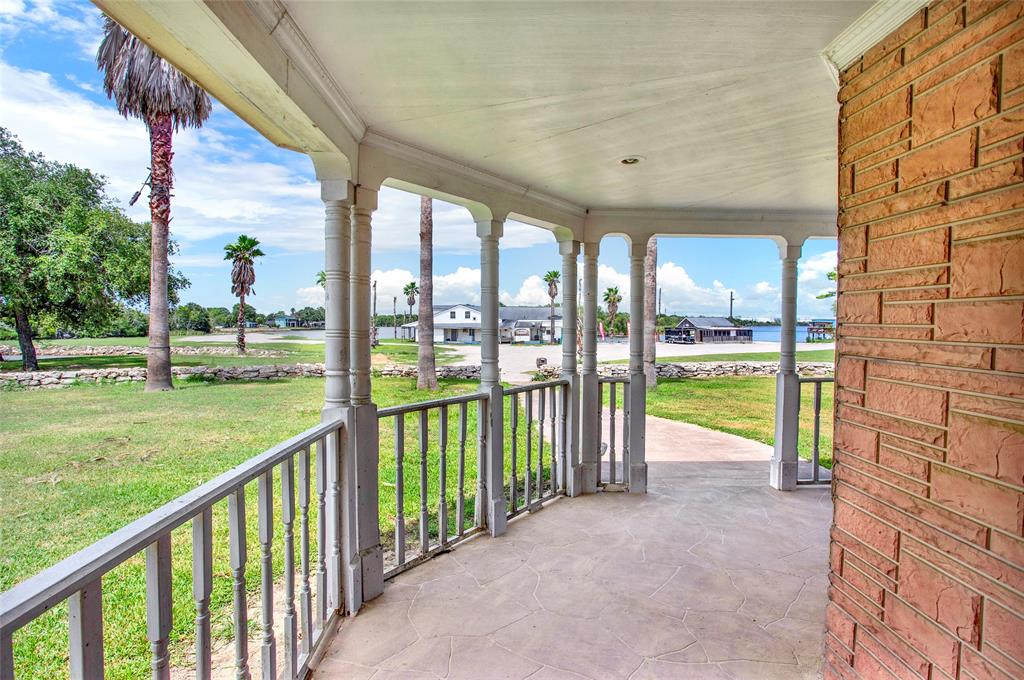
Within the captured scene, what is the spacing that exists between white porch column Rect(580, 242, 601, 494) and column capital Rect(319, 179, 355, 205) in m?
2.15

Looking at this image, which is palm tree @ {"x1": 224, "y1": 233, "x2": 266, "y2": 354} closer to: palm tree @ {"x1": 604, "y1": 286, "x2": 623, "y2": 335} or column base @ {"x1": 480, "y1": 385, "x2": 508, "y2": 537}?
column base @ {"x1": 480, "y1": 385, "x2": 508, "y2": 537}

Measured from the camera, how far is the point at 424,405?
8.29ft

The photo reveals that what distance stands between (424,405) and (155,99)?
7643mm

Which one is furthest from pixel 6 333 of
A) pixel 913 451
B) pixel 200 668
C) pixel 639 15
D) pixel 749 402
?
pixel 749 402

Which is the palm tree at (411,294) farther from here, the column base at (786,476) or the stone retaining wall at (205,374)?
the column base at (786,476)

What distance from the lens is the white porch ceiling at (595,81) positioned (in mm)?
1355

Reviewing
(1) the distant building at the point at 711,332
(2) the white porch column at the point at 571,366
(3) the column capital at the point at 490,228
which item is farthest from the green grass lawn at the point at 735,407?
(1) the distant building at the point at 711,332

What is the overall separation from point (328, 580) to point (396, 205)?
9331 mm

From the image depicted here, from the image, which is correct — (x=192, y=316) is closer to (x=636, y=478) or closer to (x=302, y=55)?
(x=636, y=478)

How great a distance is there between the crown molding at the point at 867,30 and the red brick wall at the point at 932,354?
1.0 inches

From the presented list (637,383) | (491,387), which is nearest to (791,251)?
(637,383)

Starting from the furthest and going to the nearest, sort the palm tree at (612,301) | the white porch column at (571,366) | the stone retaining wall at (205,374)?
the palm tree at (612,301)
the stone retaining wall at (205,374)
the white porch column at (571,366)

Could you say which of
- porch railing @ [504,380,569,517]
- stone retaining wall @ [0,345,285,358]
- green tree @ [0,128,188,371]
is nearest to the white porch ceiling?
porch railing @ [504,380,569,517]

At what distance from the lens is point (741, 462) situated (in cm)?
479
